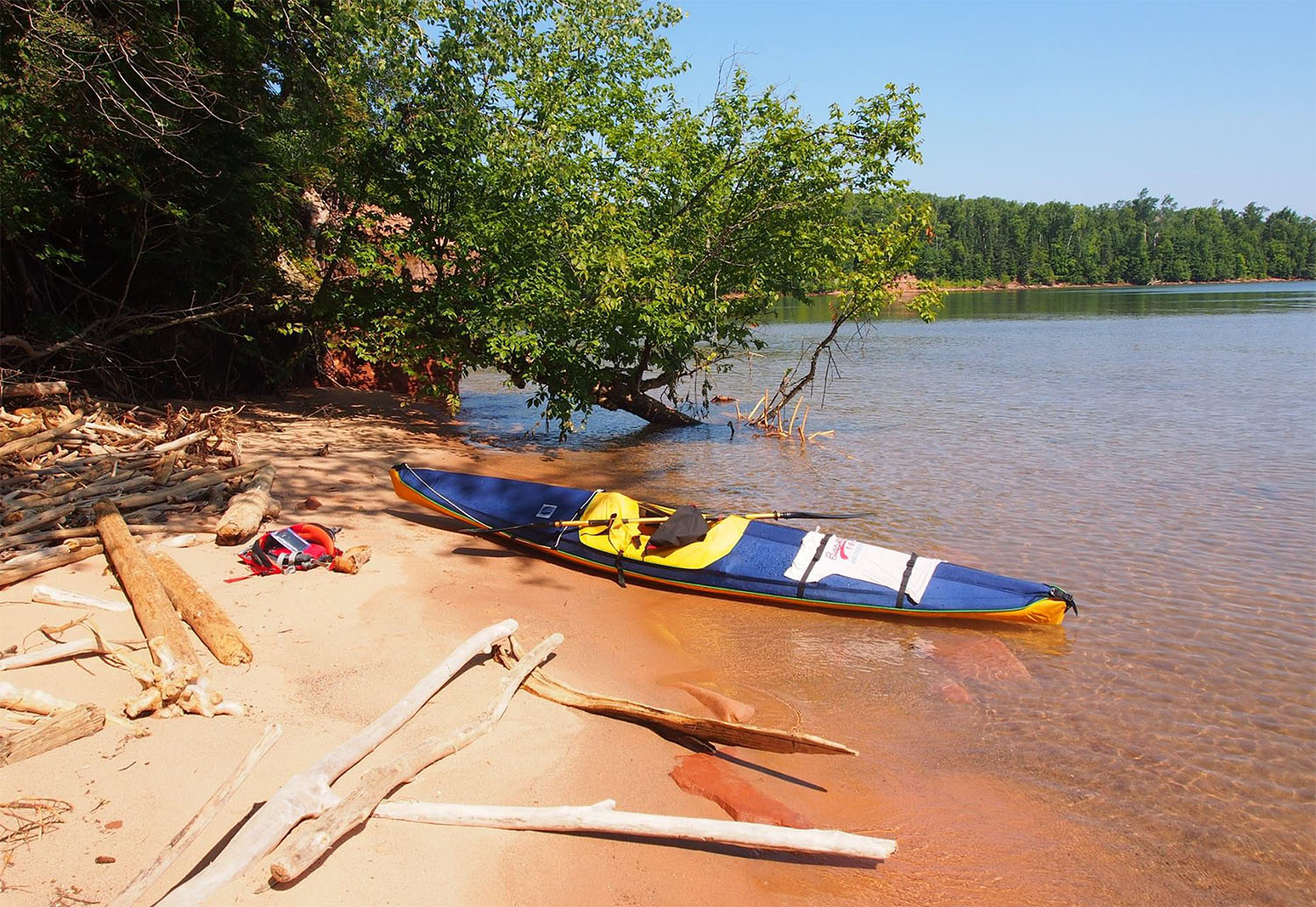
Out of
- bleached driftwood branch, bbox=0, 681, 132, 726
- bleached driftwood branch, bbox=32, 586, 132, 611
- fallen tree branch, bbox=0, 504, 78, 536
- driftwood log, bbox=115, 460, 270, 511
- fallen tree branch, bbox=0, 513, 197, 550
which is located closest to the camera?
bleached driftwood branch, bbox=0, 681, 132, 726

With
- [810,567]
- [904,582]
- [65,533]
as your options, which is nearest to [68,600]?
[65,533]

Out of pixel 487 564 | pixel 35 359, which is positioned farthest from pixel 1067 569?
pixel 35 359

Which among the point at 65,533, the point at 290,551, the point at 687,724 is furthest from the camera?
the point at 290,551

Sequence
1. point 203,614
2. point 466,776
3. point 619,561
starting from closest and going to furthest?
point 466,776 → point 203,614 → point 619,561

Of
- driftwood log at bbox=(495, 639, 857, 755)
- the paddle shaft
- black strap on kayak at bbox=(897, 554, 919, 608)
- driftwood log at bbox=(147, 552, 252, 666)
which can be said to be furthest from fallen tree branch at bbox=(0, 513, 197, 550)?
black strap on kayak at bbox=(897, 554, 919, 608)

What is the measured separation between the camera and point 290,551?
Answer: 6230mm

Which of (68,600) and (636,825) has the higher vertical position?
(68,600)

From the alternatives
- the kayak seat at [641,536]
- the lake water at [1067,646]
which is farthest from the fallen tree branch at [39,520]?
the lake water at [1067,646]

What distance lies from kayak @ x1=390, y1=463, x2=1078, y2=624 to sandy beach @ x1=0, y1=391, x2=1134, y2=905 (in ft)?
2.24

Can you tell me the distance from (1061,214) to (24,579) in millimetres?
110364

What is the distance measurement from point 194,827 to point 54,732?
→ 119 centimetres

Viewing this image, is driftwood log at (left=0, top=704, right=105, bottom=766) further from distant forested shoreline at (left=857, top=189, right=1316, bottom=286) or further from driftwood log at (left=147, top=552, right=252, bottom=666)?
distant forested shoreline at (left=857, top=189, right=1316, bottom=286)

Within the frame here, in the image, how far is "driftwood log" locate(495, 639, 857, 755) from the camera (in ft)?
13.8

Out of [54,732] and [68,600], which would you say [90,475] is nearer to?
[68,600]
